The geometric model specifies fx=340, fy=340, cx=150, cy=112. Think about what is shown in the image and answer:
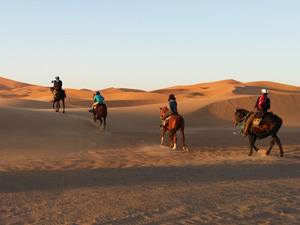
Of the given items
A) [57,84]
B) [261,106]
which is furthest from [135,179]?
[57,84]

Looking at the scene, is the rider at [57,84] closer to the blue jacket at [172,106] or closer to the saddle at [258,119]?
the blue jacket at [172,106]

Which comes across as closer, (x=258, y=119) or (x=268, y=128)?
(x=268, y=128)

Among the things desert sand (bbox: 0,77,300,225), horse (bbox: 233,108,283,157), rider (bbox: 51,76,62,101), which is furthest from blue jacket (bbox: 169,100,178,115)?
rider (bbox: 51,76,62,101)

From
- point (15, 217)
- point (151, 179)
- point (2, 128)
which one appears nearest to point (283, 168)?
point (151, 179)

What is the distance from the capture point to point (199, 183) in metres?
8.25

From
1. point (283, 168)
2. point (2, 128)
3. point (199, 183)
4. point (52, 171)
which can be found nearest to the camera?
point (199, 183)

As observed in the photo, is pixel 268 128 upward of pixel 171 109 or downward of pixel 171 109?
downward

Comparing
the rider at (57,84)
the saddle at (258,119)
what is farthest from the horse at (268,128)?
the rider at (57,84)

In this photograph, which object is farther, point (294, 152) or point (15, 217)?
point (294, 152)

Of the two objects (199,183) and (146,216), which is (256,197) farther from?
(146,216)

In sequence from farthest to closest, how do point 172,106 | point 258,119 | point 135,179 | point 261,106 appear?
point 172,106
point 261,106
point 258,119
point 135,179

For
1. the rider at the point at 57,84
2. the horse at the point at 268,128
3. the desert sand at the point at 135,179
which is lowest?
the desert sand at the point at 135,179

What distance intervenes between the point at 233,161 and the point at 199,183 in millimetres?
3603

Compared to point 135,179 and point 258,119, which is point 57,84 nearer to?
point 258,119
